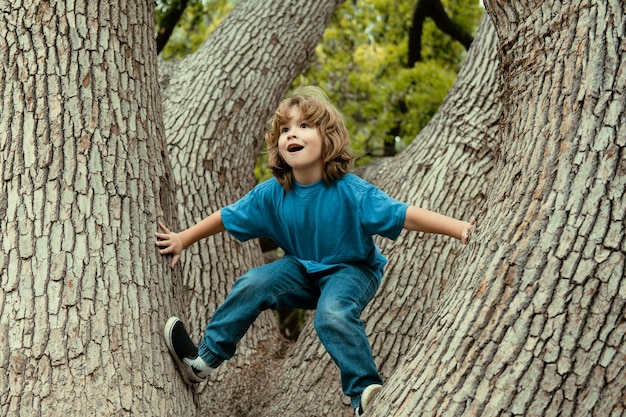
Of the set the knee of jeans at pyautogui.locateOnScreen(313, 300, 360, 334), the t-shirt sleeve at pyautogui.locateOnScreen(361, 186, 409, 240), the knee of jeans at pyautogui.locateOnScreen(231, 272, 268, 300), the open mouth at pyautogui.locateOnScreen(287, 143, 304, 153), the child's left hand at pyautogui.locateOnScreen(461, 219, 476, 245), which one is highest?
the open mouth at pyautogui.locateOnScreen(287, 143, 304, 153)

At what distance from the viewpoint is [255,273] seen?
3342 millimetres

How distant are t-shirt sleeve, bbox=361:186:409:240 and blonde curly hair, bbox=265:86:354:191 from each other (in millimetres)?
221

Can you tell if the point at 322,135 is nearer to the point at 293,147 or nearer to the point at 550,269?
the point at 293,147

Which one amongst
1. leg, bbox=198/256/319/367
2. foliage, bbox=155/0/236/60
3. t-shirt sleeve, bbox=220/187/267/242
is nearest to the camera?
leg, bbox=198/256/319/367

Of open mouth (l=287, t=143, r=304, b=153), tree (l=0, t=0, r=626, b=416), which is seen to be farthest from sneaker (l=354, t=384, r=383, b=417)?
open mouth (l=287, t=143, r=304, b=153)

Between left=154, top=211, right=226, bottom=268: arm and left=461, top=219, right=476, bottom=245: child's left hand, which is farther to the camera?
left=154, top=211, right=226, bottom=268: arm

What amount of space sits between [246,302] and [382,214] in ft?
2.29

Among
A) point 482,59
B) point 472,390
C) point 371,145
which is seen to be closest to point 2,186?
point 472,390

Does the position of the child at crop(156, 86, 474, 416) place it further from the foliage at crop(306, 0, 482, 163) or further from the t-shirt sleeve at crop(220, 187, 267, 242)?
the foliage at crop(306, 0, 482, 163)

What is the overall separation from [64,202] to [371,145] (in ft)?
24.5

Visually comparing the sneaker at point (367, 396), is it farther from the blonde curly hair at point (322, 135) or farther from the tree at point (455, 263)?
the blonde curly hair at point (322, 135)

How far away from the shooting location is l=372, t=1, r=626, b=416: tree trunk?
232 centimetres

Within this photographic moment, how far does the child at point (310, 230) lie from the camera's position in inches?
123

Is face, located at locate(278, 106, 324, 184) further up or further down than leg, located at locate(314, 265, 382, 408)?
further up
